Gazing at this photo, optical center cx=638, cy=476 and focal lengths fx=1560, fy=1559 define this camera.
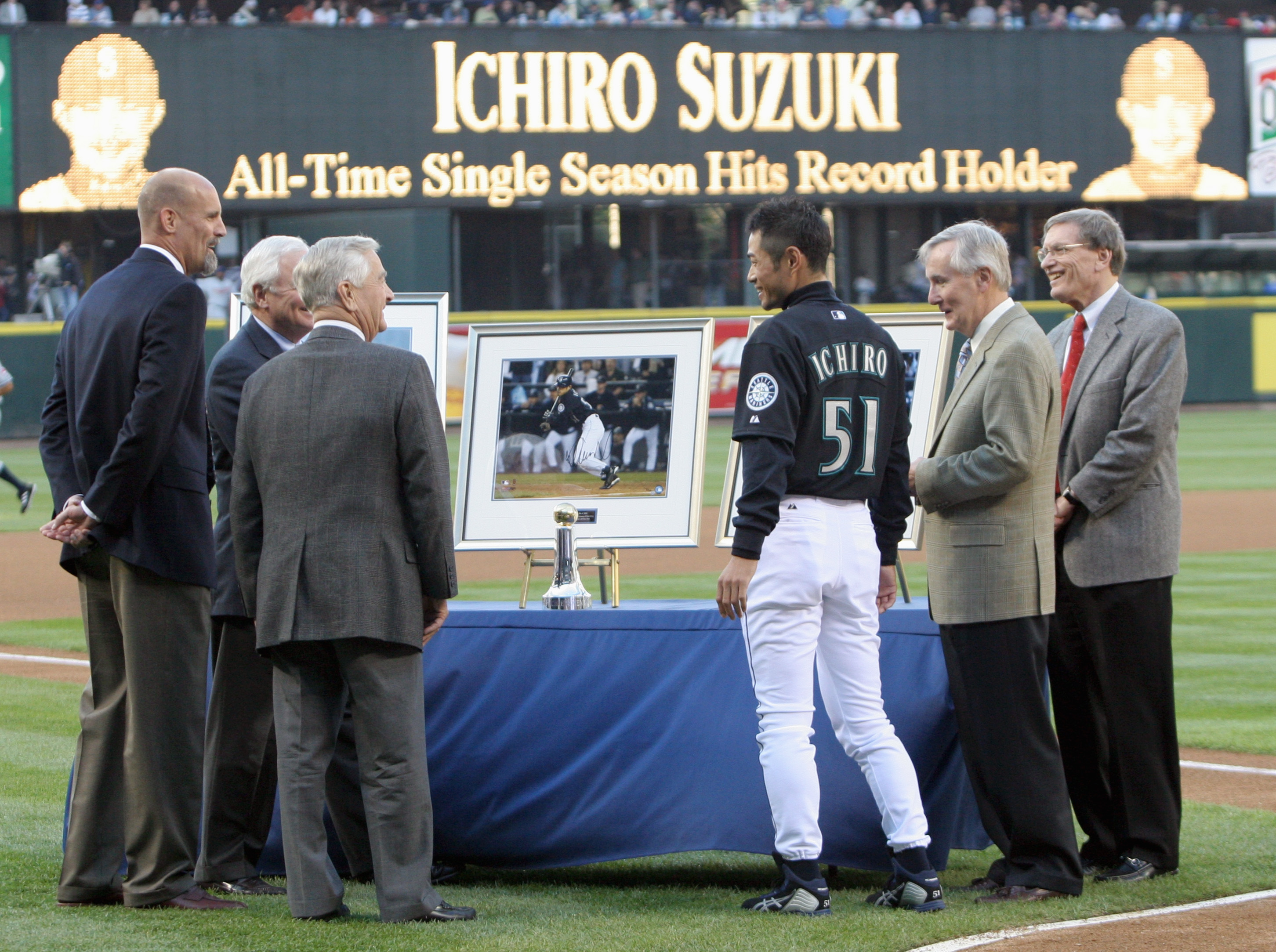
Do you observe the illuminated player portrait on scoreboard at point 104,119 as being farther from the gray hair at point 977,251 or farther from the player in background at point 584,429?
the gray hair at point 977,251

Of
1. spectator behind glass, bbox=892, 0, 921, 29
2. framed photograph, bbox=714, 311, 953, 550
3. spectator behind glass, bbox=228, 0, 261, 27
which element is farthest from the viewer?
spectator behind glass, bbox=892, 0, 921, 29

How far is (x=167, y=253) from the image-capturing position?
13.8 feet

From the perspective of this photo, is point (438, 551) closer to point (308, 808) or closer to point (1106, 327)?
point (308, 808)

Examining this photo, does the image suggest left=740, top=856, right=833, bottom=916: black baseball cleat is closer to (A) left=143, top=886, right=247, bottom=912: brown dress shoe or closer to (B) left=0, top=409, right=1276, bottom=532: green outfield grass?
(A) left=143, top=886, right=247, bottom=912: brown dress shoe

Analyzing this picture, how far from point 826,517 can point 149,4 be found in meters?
25.7

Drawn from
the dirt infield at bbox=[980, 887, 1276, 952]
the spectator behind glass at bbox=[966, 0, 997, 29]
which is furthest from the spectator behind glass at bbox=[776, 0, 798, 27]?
the dirt infield at bbox=[980, 887, 1276, 952]

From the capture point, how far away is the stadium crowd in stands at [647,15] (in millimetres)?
26203

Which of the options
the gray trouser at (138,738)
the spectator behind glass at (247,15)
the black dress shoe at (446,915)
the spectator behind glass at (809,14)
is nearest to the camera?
the black dress shoe at (446,915)

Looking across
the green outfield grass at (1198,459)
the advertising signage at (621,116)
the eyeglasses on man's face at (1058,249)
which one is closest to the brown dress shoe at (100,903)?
the eyeglasses on man's face at (1058,249)

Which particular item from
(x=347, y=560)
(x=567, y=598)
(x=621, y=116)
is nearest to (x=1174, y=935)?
(x=567, y=598)

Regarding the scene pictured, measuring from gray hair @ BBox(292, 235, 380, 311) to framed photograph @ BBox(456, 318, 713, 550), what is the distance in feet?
4.38

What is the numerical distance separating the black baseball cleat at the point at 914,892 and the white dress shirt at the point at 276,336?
2224 mm

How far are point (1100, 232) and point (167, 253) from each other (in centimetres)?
270

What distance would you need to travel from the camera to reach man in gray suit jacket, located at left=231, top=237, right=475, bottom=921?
383cm
